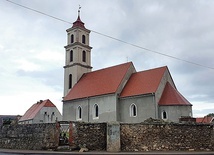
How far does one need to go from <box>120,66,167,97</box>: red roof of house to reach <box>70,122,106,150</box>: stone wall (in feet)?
41.1

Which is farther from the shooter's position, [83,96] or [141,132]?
[83,96]

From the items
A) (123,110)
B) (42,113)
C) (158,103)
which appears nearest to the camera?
(158,103)

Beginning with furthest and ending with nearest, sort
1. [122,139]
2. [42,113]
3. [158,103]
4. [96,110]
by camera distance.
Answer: [42,113]
[96,110]
[158,103]
[122,139]

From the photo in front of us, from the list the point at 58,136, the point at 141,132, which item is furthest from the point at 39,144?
the point at 141,132

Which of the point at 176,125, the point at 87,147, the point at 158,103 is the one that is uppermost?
the point at 158,103

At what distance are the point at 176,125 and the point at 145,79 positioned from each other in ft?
47.2

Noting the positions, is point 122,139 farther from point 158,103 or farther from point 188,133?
point 158,103

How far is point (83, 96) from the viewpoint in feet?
112

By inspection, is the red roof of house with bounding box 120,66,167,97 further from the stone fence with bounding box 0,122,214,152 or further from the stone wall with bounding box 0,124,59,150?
the stone wall with bounding box 0,124,59,150

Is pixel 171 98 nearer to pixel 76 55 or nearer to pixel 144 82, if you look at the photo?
pixel 144 82

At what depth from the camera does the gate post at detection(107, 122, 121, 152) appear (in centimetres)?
1581

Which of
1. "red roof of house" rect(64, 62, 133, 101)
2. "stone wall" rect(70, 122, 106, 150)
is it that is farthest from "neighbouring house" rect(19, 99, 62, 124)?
"stone wall" rect(70, 122, 106, 150)

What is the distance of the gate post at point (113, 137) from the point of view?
51.9 ft

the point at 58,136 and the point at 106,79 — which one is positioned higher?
the point at 106,79
